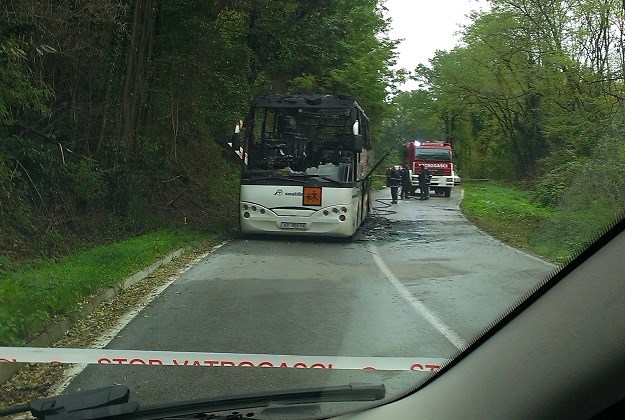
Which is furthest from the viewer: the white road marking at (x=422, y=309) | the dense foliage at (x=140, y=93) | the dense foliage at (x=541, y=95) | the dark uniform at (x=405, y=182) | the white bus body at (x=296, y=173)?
the dark uniform at (x=405, y=182)

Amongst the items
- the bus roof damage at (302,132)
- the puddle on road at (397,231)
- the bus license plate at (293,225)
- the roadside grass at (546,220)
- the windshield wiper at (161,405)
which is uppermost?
the bus roof damage at (302,132)

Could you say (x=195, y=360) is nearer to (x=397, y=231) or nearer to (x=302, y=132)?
(x=302, y=132)

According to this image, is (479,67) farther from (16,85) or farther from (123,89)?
(123,89)

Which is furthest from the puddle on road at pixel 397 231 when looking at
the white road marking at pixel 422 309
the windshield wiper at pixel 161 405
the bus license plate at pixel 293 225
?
the windshield wiper at pixel 161 405

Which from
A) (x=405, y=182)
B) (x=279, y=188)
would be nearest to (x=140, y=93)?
(x=279, y=188)

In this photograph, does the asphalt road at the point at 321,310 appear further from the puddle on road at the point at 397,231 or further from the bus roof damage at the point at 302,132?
the bus roof damage at the point at 302,132

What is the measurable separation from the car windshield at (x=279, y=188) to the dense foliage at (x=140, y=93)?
0.20 feet

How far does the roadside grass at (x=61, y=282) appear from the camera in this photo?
701cm

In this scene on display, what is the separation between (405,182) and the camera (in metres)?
26.5

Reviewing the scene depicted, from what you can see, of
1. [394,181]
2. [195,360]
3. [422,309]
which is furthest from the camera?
[394,181]

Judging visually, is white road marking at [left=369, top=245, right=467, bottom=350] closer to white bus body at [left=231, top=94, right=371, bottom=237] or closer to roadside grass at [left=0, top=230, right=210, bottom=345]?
white bus body at [left=231, top=94, right=371, bottom=237]

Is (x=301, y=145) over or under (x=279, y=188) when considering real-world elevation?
over

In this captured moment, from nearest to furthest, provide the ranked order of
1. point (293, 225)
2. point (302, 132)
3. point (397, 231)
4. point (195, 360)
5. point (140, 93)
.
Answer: point (195, 360)
point (302, 132)
point (293, 225)
point (397, 231)
point (140, 93)

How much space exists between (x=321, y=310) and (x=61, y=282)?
3324 millimetres
